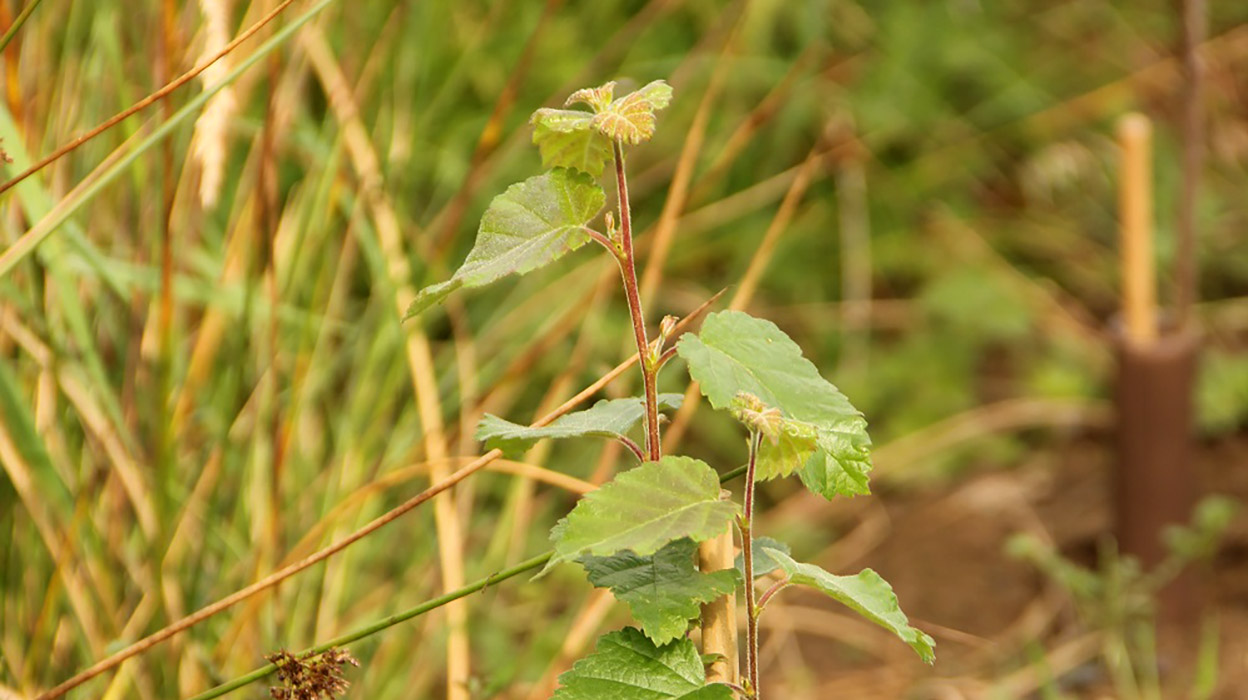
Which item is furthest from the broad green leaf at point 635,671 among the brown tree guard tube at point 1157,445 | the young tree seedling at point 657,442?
the brown tree guard tube at point 1157,445

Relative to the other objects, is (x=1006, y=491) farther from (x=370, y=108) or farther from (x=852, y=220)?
(x=370, y=108)

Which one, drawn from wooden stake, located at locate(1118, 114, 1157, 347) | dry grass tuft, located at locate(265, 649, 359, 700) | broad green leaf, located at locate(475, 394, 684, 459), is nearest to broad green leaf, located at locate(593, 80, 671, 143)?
broad green leaf, located at locate(475, 394, 684, 459)

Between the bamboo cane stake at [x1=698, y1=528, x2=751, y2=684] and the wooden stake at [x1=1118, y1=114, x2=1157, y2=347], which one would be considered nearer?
the bamboo cane stake at [x1=698, y1=528, x2=751, y2=684]

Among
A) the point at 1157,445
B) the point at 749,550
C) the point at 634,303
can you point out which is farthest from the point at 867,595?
the point at 1157,445

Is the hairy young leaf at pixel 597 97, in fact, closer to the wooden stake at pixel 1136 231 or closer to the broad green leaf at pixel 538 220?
the broad green leaf at pixel 538 220

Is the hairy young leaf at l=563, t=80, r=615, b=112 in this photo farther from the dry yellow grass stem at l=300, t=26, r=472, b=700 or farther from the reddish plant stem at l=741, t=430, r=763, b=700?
the dry yellow grass stem at l=300, t=26, r=472, b=700

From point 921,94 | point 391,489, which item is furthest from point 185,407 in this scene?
point 921,94
